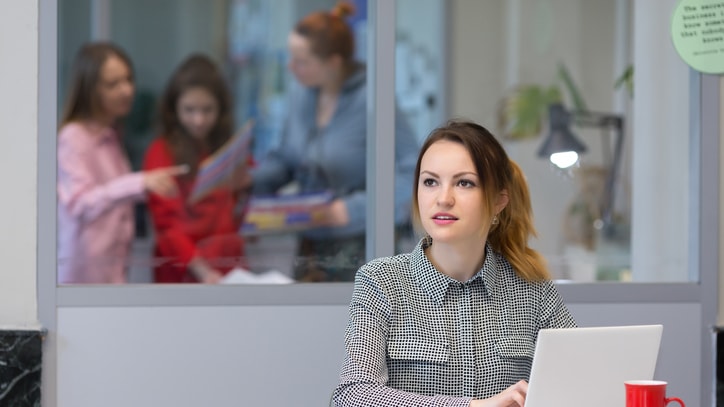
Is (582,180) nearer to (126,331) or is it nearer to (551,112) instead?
(551,112)

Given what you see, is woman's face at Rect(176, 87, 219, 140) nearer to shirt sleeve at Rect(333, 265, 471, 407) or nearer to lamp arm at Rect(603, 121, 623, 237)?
lamp arm at Rect(603, 121, 623, 237)

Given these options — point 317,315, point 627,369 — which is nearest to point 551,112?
point 317,315

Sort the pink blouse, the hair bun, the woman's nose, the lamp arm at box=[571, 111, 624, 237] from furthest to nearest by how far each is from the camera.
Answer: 1. the lamp arm at box=[571, 111, 624, 237]
2. the hair bun
3. the pink blouse
4. the woman's nose

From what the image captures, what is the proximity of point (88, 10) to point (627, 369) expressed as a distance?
424cm

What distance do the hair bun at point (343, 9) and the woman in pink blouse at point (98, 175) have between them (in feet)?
4.00

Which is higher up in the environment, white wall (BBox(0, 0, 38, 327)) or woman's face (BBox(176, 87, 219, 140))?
woman's face (BBox(176, 87, 219, 140))

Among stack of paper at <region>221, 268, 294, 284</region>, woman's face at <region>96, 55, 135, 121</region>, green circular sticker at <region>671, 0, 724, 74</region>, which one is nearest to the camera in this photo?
green circular sticker at <region>671, 0, 724, 74</region>

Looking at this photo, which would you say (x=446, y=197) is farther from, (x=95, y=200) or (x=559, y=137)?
(x=559, y=137)

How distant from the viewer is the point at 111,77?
3.88 metres

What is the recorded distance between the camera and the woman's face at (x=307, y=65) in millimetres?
4199

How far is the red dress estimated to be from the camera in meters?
3.89

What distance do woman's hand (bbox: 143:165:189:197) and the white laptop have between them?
270cm

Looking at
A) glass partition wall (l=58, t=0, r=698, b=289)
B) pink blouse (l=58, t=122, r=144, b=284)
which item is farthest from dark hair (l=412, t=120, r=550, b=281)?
pink blouse (l=58, t=122, r=144, b=284)

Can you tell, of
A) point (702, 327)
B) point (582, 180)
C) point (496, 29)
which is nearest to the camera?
point (702, 327)
